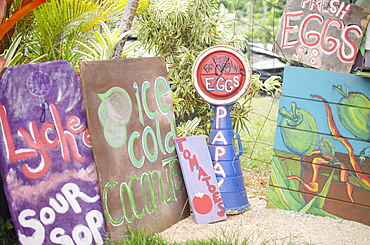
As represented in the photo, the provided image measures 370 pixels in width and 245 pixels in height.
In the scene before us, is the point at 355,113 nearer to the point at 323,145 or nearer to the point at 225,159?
the point at 323,145

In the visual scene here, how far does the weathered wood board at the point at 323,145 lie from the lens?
10.4 ft

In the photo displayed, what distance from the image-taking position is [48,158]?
248 centimetres

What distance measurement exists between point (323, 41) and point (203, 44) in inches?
46.6

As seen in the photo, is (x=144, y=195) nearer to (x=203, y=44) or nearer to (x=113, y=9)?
(x=113, y=9)

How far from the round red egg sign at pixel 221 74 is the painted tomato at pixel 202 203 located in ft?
2.22

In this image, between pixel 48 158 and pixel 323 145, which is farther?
pixel 323 145

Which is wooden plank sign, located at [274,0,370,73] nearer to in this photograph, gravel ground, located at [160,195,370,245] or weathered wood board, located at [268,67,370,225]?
weathered wood board, located at [268,67,370,225]

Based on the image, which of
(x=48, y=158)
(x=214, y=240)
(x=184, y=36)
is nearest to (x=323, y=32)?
(x=184, y=36)

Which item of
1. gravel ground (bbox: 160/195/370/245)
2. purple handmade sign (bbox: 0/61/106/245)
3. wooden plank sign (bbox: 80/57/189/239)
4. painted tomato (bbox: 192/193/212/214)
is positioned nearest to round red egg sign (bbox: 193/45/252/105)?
wooden plank sign (bbox: 80/57/189/239)

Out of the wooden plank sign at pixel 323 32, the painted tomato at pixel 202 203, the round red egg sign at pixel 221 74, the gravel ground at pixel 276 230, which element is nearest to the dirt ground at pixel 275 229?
the gravel ground at pixel 276 230

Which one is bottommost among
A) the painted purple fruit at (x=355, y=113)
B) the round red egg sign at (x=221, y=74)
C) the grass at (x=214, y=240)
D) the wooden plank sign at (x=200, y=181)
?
the grass at (x=214, y=240)

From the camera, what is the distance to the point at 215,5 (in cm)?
411

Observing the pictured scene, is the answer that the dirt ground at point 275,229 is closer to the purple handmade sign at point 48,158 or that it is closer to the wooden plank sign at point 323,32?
the purple handmade sign at point 48,158

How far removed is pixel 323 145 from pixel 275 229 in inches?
29.2
